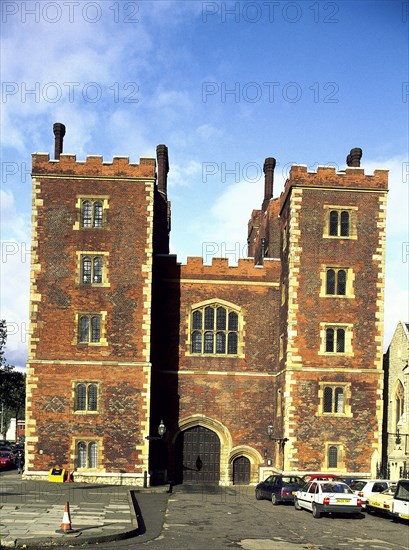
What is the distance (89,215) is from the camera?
39625 mm

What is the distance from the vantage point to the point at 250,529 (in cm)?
2319

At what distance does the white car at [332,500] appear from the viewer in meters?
26.0

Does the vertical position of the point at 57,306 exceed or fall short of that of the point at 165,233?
it falls short

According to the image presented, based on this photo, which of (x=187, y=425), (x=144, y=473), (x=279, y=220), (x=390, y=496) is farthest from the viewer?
(x=279, y=220)

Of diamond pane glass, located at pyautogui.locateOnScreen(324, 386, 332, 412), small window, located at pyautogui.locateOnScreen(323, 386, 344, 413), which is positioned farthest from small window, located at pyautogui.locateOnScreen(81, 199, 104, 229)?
small window, located at pyautogui.locateOnScreen(323, 386, 344, 413)

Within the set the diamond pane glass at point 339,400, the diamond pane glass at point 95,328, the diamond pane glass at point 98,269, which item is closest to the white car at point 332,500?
the diamond pane glass at point 339,400

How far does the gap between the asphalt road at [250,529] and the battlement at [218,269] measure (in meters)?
13.7

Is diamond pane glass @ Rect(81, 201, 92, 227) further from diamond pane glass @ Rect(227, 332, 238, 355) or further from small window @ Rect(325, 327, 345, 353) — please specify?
small window @ Rect(325, 327, 345, 353)

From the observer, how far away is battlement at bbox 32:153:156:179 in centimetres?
3966

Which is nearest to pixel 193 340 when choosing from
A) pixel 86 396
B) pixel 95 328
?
pixel 95 328

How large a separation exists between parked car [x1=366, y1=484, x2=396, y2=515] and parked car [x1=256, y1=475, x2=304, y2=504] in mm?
3300

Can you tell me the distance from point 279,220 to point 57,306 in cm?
1452

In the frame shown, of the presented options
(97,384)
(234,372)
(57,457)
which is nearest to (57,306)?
(97,384)

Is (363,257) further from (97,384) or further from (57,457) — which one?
(57,457)
